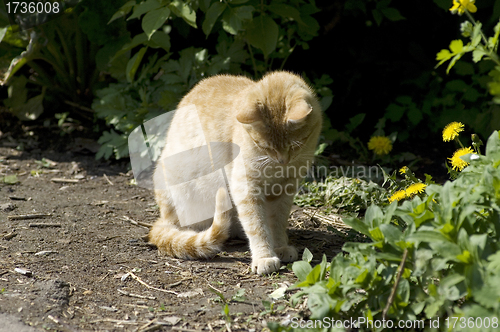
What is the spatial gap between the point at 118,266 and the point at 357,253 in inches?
57.7

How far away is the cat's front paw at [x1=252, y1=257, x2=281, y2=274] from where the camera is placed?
2598mm

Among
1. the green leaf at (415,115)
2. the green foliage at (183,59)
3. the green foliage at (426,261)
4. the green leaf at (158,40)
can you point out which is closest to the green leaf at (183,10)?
the green foliage at (183,59)

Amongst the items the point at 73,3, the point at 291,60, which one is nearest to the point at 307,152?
the point at 291,60

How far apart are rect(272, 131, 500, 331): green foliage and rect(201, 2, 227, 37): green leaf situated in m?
2.06

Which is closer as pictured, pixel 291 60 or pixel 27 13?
pixel 27 13

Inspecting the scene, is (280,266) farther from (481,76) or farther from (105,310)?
(481,76)

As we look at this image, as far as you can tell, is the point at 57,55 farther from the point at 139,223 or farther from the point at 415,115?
the point at 415,115

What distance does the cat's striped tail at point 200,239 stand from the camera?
2.75 m

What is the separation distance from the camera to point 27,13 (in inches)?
176

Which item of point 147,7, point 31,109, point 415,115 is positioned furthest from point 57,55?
point 415,115

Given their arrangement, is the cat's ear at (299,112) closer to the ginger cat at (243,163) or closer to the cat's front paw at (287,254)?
the ginger cat at (243,163)

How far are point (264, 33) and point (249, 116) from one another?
4.69 feet

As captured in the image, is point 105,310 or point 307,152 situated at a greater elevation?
point 307,152

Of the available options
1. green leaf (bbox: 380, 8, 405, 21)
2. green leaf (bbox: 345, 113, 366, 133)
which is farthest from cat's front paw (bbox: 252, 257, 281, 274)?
green leaf (bbox: 380, 8, 405, 21)
